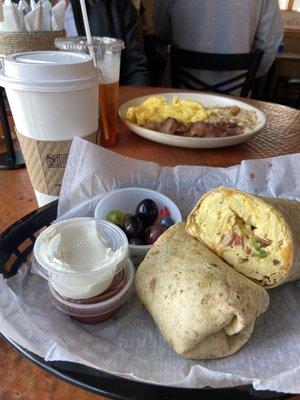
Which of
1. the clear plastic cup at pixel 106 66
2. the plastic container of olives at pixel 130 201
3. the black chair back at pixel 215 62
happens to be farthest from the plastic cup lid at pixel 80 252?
the black chair back at pixel 215 62

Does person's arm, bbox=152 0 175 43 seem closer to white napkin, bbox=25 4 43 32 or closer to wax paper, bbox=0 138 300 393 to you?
white napkin, bbox=25 4 43 32

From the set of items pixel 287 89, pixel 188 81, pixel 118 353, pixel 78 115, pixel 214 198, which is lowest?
pixel 287 89

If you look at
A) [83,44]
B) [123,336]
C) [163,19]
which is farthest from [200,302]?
[163,19]

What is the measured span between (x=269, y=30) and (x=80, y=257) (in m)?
2.43

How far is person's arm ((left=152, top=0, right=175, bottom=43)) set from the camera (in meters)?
2.48

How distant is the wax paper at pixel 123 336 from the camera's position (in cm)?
48

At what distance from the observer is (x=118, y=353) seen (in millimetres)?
549

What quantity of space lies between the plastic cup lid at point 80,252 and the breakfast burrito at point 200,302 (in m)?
0.07

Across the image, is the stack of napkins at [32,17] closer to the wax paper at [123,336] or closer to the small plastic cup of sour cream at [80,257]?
the wax paper at [123,336]

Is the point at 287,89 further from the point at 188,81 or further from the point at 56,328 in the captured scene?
the point at 56,328

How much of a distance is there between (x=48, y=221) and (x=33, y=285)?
0.17 meters

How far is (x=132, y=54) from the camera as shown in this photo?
215 centimetres

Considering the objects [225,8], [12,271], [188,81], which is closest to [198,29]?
[225,8]

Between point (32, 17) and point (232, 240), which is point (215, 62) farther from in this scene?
point (232, 240)
